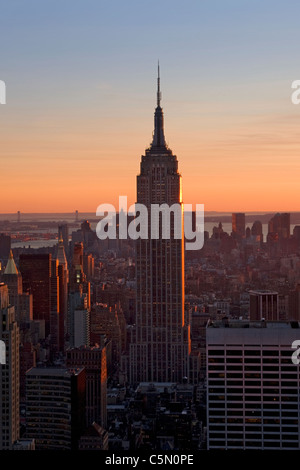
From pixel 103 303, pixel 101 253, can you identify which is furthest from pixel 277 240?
pixel 103 303

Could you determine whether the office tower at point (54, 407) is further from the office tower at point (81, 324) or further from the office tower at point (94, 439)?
the office tower at point (81, 324)

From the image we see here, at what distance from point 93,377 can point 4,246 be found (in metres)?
2.91

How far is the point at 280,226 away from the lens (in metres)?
13.1

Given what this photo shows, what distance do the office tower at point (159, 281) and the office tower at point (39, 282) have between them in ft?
7.55

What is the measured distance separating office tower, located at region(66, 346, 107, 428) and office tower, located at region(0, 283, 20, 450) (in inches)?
78.4

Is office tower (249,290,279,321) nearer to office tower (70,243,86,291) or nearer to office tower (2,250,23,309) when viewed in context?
office tower (2,250,23,309)

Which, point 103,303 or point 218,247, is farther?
point 103,303

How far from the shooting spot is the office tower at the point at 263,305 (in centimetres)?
1176

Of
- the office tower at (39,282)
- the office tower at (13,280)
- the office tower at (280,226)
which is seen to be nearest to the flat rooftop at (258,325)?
the office tower at (280,226)

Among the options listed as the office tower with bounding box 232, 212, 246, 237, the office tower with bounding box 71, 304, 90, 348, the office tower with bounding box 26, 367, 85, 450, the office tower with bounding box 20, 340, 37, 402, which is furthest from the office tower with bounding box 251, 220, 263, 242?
the office tower with bounding box 71, 304, 90, 348
